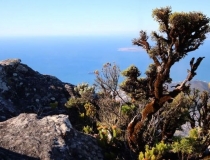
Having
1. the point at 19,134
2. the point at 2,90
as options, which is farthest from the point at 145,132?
the point at 2,90

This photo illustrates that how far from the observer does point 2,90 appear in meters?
18.8

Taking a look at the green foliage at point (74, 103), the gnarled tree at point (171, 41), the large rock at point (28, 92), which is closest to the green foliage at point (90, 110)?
the green foliage at point (74, 103)

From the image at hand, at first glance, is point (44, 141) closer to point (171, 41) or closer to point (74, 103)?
point (171, 41)

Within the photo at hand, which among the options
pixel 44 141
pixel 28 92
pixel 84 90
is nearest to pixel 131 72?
pixel 44 141

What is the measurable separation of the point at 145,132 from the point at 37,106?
28.4ft

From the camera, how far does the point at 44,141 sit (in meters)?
10.3

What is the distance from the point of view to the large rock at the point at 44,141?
970cm

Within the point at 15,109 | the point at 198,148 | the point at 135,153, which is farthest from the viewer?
the point at 15,109

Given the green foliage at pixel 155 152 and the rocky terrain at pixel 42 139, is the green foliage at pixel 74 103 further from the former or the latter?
the green foliage at pixel 155 152

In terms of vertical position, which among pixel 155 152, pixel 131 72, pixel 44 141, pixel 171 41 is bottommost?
pixel 155 152

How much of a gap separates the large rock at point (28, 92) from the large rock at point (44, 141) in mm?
5163

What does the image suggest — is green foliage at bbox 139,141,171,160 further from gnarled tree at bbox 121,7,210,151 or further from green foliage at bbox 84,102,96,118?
green foliage at bbox 84,102,96,118

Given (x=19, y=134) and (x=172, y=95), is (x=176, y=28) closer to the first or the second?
(x=172, y=95)

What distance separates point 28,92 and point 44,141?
9691 mm
